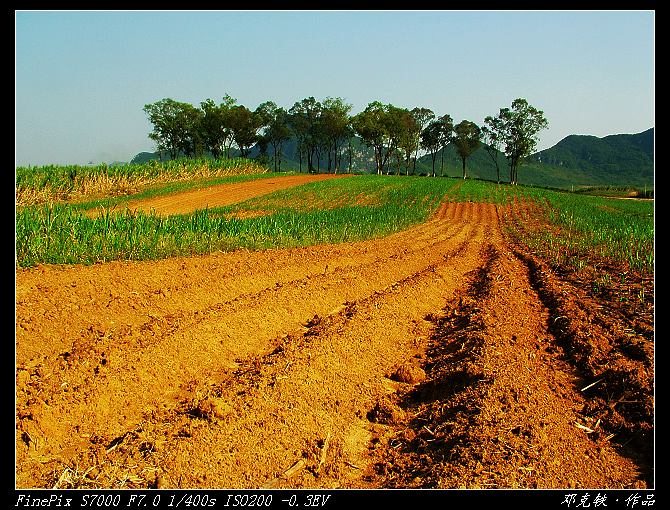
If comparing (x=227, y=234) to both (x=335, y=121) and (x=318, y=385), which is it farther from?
(x=335, y=121)

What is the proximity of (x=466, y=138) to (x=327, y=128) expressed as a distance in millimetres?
22812

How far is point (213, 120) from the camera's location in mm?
72250

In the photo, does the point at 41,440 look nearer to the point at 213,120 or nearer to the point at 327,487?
the point at 327,487

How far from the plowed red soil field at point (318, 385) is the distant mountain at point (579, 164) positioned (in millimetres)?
115249

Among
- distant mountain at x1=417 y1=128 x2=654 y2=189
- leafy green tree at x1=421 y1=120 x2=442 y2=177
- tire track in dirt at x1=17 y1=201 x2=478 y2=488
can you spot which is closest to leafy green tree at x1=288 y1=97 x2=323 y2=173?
leafy green tree at x1=421 y1=120 x2=442 y2=177

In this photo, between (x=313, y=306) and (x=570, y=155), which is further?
(x=570, y=155)

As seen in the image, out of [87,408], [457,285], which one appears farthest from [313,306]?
[87,408]

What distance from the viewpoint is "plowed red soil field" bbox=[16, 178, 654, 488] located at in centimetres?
362

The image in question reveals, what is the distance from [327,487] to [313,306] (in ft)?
14.7

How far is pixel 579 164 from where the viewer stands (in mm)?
143375

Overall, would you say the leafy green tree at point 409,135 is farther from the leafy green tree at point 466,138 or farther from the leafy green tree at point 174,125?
the leafy green tree at point 174,125

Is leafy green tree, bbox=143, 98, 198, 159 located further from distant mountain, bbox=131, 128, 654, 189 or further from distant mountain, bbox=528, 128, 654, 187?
distant mountain, bbox=528, 128, 654, 187

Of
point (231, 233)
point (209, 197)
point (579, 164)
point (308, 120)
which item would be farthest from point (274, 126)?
point (579, 164)
